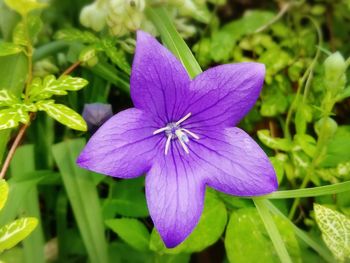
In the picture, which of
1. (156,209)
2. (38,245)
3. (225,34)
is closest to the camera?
(156,209)

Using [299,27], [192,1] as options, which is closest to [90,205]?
[192,1]

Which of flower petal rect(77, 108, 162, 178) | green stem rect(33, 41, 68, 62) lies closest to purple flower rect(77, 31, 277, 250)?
flower petal rect(77, 108, 162, 178)

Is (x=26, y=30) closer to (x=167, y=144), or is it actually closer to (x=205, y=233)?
(x=167, y=144)

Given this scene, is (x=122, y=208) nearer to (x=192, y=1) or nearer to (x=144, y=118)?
(x=144, y=118)

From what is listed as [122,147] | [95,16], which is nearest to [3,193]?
[122,147]

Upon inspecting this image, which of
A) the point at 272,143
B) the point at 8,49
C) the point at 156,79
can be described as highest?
the point at 8,49
